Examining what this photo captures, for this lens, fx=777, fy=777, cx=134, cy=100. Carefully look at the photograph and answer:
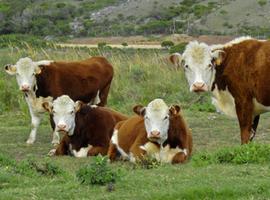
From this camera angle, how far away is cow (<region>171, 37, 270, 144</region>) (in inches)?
493

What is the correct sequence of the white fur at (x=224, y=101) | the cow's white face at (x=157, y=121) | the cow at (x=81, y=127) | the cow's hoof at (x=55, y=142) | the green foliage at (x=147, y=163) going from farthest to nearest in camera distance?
1. the cow's hoof at (x=55, y=142)
2. the cow at (x=81, y=127)
3. the white fur at (x=224, y=101)
4. the cow's white face at (x=157, y=121)
5. the green foliage at (x=147, y=163)

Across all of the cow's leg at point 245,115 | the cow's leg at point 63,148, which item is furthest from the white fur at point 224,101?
the cow's leg at point 63,148

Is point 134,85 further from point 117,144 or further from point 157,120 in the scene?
point 157,120

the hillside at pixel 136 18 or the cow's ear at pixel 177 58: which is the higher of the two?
the cow's ear at pixel 177 58

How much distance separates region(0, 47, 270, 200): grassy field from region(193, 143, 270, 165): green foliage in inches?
1.7

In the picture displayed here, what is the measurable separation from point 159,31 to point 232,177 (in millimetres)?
64748

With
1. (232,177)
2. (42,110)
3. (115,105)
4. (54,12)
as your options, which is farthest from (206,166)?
(54,12)

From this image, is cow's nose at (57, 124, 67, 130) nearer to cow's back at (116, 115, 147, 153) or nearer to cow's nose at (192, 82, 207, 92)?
cow's back at (116, 115, 147, 153)

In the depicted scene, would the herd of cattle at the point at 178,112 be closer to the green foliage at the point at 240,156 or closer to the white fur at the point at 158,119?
the white fur at the point at 158,119

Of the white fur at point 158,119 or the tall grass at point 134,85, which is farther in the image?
the tall grass at point 134,85

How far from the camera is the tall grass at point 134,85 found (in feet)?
68.8

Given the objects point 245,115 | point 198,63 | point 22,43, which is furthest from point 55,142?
point 22,43

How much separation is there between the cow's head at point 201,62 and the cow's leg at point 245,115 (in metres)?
0.61

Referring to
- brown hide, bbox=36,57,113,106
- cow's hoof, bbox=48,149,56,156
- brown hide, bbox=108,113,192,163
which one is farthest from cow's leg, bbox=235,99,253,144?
brown hide, bbox=36,57,113,106
